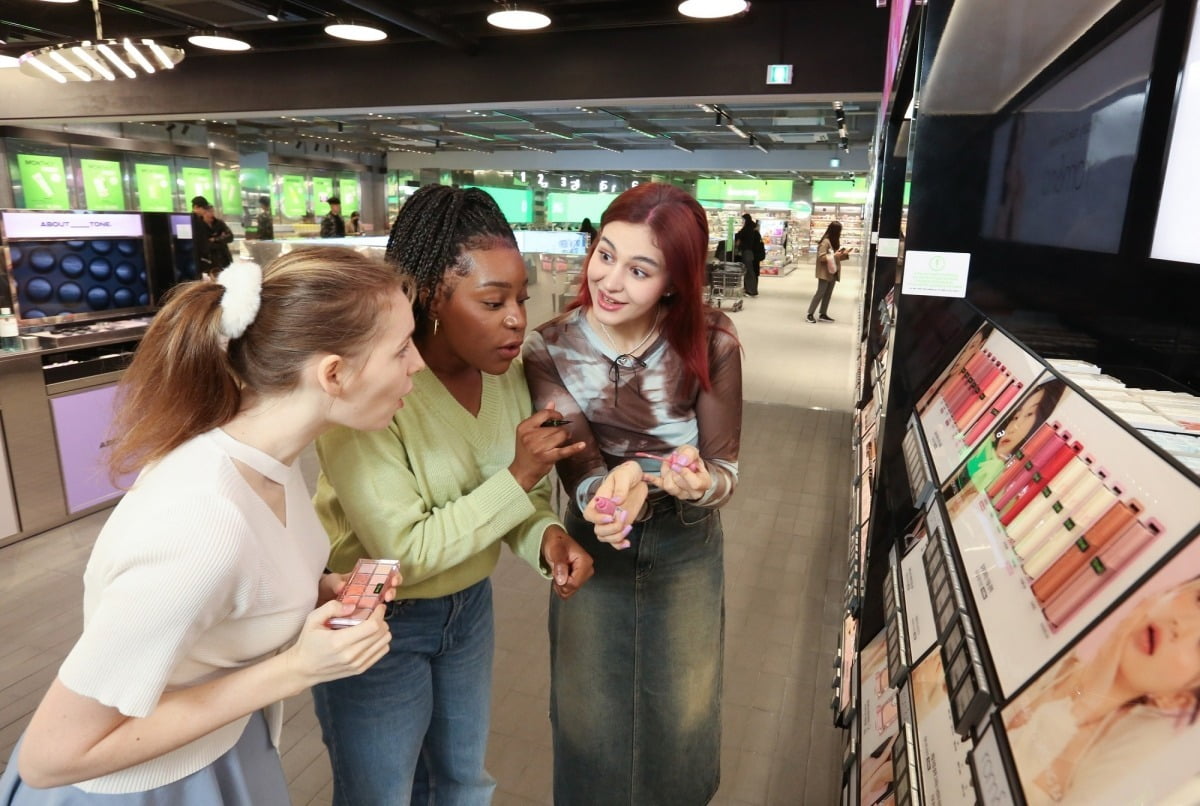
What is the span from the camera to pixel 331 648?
1.00 metres

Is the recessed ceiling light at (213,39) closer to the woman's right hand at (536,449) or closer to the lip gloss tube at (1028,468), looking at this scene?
the woman's right hand at (536,449)

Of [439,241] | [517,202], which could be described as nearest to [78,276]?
[439,241]

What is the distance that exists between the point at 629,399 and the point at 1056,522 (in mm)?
842

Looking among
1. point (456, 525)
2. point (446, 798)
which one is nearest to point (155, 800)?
point (456, 525)

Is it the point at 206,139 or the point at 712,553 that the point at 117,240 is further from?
the point at 206,139

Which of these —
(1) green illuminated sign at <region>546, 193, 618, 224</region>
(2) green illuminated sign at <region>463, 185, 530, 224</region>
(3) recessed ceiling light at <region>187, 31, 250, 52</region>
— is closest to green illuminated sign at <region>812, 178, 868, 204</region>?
(1) green illuminated sign at <region>546, 193, 618, 224</region>

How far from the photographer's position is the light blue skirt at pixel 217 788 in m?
1.04

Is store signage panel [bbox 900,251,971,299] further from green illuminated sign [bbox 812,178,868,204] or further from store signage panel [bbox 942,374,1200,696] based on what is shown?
green illuminated sign [bbox 812,178,868,204]

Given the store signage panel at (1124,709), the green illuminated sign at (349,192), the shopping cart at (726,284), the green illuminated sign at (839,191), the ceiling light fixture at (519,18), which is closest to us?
the store signage panel at (1124,709)

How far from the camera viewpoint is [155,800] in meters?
1.07

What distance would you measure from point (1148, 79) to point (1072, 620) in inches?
47.5

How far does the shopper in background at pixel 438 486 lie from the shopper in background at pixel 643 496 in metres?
0.15

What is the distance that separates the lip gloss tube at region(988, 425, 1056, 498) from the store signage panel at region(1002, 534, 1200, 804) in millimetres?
406

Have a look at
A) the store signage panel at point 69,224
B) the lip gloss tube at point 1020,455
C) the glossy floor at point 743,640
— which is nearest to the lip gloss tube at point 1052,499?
the lip gloss tube at point 1020,455
